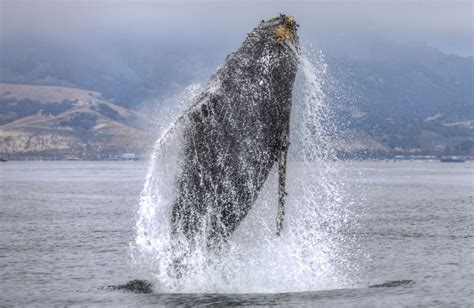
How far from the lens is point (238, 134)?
18.9 metres

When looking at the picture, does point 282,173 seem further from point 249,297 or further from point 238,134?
point 249,297

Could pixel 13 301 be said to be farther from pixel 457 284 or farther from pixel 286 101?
pixel 457 284

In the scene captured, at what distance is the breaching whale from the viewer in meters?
18.8

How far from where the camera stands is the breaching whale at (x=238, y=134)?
18.8m

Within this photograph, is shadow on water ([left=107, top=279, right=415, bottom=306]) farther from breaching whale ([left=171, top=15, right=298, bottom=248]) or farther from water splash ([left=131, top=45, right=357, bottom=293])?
breaching whale ([left=171, top=15, right=298, bottom=248])

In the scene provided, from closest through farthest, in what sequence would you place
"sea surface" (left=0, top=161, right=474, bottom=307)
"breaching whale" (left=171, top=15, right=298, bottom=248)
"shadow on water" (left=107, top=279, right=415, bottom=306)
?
"breaching whale" (left=171, top=15, right=298, bottom=248)
"shadow on water" (left=107, top=279, right=415, bottom=306)
"sea surface" (left=0, top=161, right=474, bottom=307)

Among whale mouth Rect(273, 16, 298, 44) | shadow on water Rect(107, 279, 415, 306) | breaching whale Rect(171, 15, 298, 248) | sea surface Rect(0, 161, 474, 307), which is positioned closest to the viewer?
breaching whale Rect(171, 15, 298, 248)

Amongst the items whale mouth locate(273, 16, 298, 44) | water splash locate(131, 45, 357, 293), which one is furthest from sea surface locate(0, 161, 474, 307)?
whale mouth locate(273, 16, 298, 44)

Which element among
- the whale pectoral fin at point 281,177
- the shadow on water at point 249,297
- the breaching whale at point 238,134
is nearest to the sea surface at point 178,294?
the shadow on water at point 249,297

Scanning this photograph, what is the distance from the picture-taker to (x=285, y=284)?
22500 mm

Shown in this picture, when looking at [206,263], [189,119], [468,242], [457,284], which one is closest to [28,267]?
[206,263]

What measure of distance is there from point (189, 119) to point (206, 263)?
3.99 m

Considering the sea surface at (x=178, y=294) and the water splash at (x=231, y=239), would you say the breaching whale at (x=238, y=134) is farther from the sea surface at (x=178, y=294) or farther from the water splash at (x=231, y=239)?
the sea surface at (x=178, y=294)

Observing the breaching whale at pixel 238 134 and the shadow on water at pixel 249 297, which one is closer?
the breaching whale at pixel 238 134
